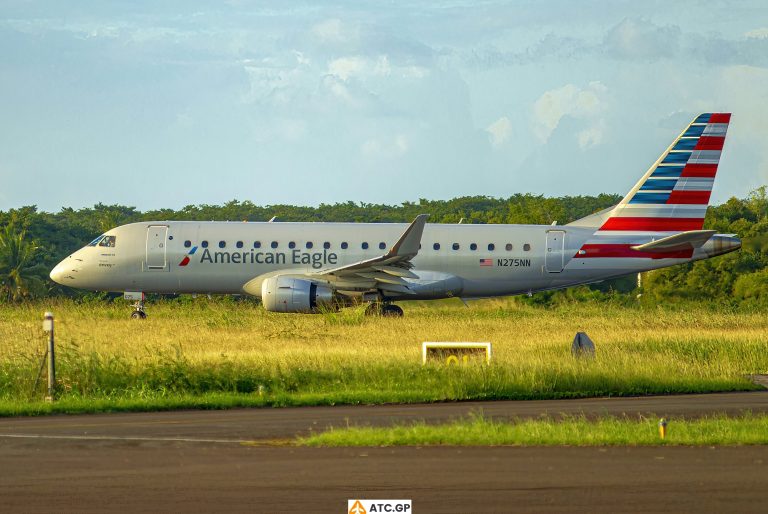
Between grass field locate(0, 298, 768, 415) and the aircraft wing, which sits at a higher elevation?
the aircraft wing

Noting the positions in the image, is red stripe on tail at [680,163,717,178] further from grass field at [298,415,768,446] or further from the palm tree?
the palm tree

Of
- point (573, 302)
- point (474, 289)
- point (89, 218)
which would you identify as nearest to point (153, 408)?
point (474, 289)

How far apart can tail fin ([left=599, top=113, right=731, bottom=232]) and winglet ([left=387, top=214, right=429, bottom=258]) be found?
6.47m

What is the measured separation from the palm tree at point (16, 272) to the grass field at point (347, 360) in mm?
16417

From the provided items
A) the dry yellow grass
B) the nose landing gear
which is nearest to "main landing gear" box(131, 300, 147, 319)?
the nose landing gear

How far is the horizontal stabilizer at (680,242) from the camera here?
3406 cm

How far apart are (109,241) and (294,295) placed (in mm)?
7160

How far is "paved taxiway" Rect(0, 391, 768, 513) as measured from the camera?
9.95 metres

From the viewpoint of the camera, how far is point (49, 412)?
1714 centimetres

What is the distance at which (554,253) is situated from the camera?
35938 mm

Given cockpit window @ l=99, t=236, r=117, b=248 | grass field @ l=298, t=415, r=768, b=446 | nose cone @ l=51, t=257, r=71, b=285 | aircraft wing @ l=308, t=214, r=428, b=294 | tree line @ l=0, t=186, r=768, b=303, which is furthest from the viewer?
tree line @ l=0, t=186, r=768, b=303

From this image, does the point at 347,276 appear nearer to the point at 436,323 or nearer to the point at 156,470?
the point at 436,323

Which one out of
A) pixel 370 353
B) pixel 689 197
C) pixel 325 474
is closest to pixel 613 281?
pixel 689 197

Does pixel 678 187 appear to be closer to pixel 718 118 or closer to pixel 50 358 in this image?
pixel 718 118
